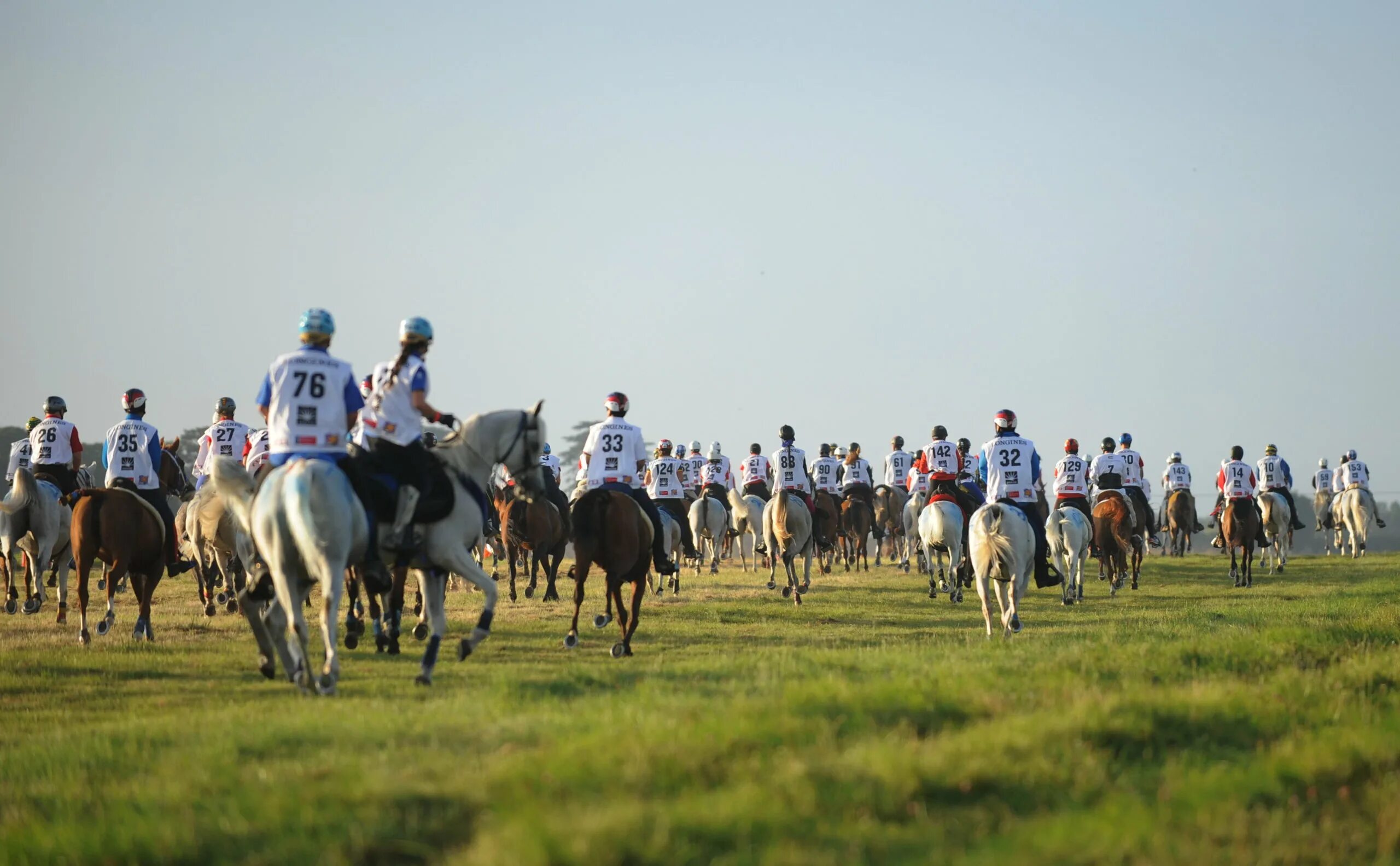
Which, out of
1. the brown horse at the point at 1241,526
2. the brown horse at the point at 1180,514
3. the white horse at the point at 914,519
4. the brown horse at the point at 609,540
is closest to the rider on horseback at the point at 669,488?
the white horse at the point at 914,519

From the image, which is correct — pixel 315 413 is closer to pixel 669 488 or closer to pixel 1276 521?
pixel 669 488

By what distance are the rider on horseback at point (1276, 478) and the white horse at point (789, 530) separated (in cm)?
→ 1319

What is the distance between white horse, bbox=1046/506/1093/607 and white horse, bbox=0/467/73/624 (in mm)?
14230

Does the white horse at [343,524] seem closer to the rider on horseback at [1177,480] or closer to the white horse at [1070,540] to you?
the white horse at [1070,540]

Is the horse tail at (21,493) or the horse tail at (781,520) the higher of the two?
the horse tail at (21,493)

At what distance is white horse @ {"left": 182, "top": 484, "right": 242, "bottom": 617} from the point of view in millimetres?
16828

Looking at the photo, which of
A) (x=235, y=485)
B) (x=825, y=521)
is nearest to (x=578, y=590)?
(x=235, y=485)

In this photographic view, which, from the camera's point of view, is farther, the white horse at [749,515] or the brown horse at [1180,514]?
the brown horse at [1180,514]

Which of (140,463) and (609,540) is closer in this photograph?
(609,540)

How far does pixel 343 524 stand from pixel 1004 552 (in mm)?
7973

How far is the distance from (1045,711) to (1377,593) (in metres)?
14.7

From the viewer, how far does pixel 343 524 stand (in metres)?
9.34

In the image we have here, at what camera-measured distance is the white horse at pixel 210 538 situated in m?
16.8

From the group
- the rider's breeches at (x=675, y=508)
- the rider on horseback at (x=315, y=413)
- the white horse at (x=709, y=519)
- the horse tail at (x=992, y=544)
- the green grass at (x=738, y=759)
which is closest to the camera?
the green grass at (x=738, y=759)
